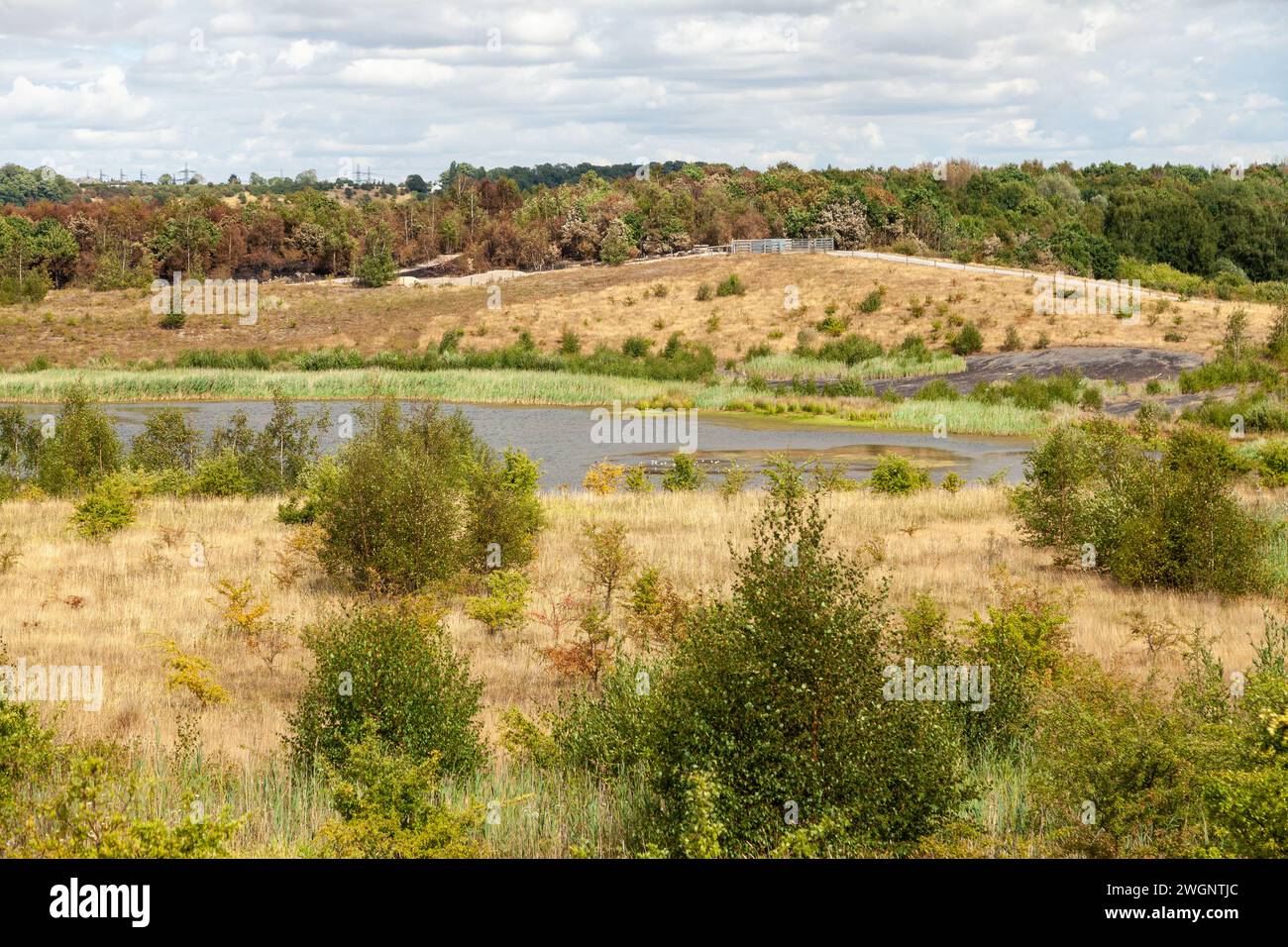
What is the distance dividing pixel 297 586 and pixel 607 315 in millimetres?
56179

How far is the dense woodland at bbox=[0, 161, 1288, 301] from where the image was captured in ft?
295

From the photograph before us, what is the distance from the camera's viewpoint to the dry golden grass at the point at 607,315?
64.6 meters

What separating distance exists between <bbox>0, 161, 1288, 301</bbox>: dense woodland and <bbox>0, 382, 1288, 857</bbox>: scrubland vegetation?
209ft

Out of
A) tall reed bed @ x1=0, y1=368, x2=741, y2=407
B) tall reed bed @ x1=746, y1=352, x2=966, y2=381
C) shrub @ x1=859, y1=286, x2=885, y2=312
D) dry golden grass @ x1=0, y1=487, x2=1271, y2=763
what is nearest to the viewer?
dry golden grass @ x1=0, y1=487, x2=1271, y2=763

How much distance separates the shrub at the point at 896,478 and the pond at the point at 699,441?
5.64 metres

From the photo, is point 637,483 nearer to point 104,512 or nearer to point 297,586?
point 104,512

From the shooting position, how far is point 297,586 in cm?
1925

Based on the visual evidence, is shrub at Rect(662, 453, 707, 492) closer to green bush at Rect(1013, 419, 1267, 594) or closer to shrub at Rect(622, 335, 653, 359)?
green bush at Rect(1013, 419, 1267, 594)

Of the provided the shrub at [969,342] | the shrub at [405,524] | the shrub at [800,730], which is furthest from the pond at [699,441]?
the shrub at [800,730]

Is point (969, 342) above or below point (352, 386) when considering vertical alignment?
above

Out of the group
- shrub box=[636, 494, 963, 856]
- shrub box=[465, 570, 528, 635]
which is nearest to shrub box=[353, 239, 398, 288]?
shrub box=[465, 570, 528, 635]

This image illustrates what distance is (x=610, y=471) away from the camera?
30.2 meters

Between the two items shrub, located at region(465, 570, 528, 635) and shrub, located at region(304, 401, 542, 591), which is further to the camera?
shrub, located at region(304, 401, 542, 591)

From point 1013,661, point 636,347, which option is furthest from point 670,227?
point 1013,661
